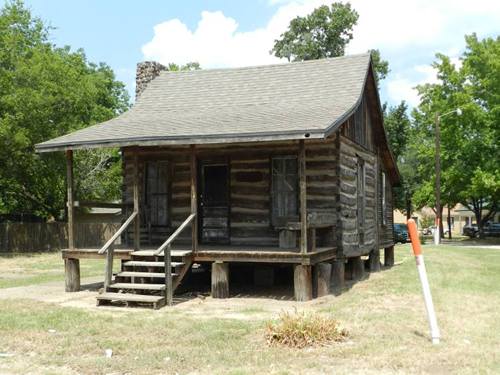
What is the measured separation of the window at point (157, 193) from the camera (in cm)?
1592

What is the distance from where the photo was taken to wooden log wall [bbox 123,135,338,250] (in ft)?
47.8

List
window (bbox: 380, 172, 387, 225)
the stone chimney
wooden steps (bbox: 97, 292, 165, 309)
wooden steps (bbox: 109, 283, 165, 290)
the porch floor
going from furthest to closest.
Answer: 1. window (bbox: 380, 172, 387, 225)
2. the stone chimney
3. the porch floor
4. wooden steps (bbox: 109, 283, 165, 290)
5. wooden steps (bbox: 97, 292, 165, 309)

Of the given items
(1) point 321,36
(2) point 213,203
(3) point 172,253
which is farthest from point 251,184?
(1) point 321,36

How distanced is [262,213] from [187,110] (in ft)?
12.8

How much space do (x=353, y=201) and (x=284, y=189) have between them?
228 centimetres

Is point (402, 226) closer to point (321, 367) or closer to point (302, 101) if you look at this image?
point (302, 101)

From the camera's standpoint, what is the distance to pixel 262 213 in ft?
49.3

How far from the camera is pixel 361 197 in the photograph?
57.2ft

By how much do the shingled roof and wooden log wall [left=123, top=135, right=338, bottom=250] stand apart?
2.90ft

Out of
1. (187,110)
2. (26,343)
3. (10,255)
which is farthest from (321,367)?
(10,255)

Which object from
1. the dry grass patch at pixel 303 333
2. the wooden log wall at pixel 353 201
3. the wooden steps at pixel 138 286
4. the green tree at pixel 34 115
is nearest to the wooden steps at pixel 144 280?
the wooden steps at pixel 138 286

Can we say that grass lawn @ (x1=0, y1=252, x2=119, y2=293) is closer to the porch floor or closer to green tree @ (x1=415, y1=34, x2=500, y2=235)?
the porch floor

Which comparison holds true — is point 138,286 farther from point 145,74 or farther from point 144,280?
point 145,74

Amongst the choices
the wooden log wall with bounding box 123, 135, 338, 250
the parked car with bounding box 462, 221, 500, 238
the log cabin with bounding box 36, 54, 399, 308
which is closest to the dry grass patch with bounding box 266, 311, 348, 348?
the log cabin with bounding box 36, 54, 399, 308
